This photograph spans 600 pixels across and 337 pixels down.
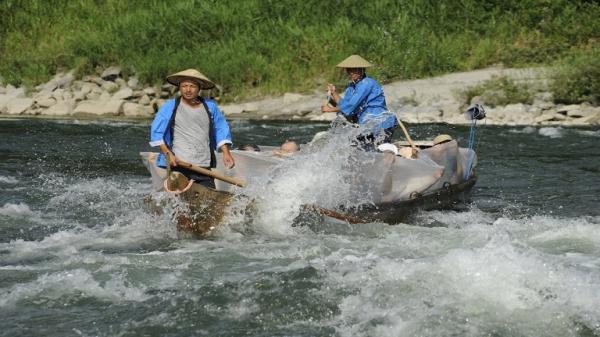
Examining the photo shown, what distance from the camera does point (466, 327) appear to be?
584 centimetres

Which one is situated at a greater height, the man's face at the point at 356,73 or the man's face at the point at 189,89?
the man's face at the point at 189,89

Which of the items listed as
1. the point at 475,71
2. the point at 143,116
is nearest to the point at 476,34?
the point at 475,71

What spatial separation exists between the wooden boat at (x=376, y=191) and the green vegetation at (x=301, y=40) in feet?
47.0

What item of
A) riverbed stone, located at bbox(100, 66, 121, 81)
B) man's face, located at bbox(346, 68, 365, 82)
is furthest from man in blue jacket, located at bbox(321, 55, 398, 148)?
riverbed stone, located at bbox(100, 66, 121, 81)

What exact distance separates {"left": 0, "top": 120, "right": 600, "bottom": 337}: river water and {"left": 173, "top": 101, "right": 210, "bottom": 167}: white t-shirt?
730mm

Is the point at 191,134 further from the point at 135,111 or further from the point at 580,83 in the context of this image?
the point at 135,111

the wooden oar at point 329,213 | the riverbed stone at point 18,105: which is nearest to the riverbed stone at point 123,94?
the riverbed stone at point 18,105

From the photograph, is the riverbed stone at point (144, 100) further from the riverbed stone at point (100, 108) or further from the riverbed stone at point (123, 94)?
the riverbed stone at point (100, 108)

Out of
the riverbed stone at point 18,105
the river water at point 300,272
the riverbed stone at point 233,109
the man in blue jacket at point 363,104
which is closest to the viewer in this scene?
the river water at point 300,272

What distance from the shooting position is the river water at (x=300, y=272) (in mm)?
5973

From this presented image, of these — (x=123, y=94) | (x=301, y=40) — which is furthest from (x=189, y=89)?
(x=301, y=40)

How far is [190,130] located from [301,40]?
1824 cm

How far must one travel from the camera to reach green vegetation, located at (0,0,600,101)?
2498cm

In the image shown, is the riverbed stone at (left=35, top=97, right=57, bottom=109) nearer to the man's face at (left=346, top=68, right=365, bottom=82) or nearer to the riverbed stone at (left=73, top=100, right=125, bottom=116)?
the riverbed stone at (left=73, top=100, right=125, bottom=116)
